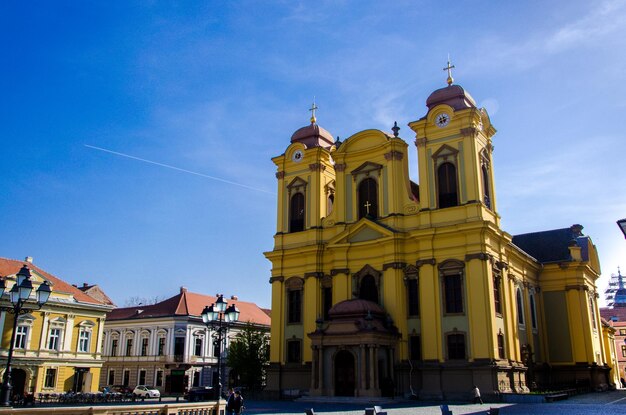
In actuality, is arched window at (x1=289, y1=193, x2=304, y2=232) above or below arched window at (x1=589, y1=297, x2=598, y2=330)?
above

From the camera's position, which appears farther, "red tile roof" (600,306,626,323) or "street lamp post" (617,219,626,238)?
"red tile roof" (600,306,626,323)

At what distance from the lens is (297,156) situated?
4259 cm

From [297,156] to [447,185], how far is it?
12.1 m

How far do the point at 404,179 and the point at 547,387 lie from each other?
16915 millimetres

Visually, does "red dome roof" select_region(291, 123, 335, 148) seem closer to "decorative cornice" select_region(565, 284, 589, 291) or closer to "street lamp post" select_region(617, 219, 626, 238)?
"decorative cornice" select_region(565, 284, 589, 291)

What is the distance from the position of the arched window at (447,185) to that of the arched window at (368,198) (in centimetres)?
449

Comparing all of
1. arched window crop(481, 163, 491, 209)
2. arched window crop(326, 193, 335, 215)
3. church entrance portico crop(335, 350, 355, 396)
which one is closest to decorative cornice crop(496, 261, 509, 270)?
arched window crop(481, 163, 491, 209)

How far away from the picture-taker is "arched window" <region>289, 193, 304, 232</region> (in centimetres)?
4156

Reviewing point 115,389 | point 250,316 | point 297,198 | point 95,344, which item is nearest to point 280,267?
point 297,198

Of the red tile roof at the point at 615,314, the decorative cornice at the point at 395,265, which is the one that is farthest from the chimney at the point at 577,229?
the red tile roof at the point at 615,314

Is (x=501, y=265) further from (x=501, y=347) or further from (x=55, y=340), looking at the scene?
(x=55, y=340)

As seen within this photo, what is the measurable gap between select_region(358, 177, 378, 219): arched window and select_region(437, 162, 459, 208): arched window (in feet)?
14.7

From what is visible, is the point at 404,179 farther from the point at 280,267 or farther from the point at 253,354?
the point at 253,354

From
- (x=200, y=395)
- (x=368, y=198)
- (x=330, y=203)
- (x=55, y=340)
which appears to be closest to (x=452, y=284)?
(x=368, y=198)
